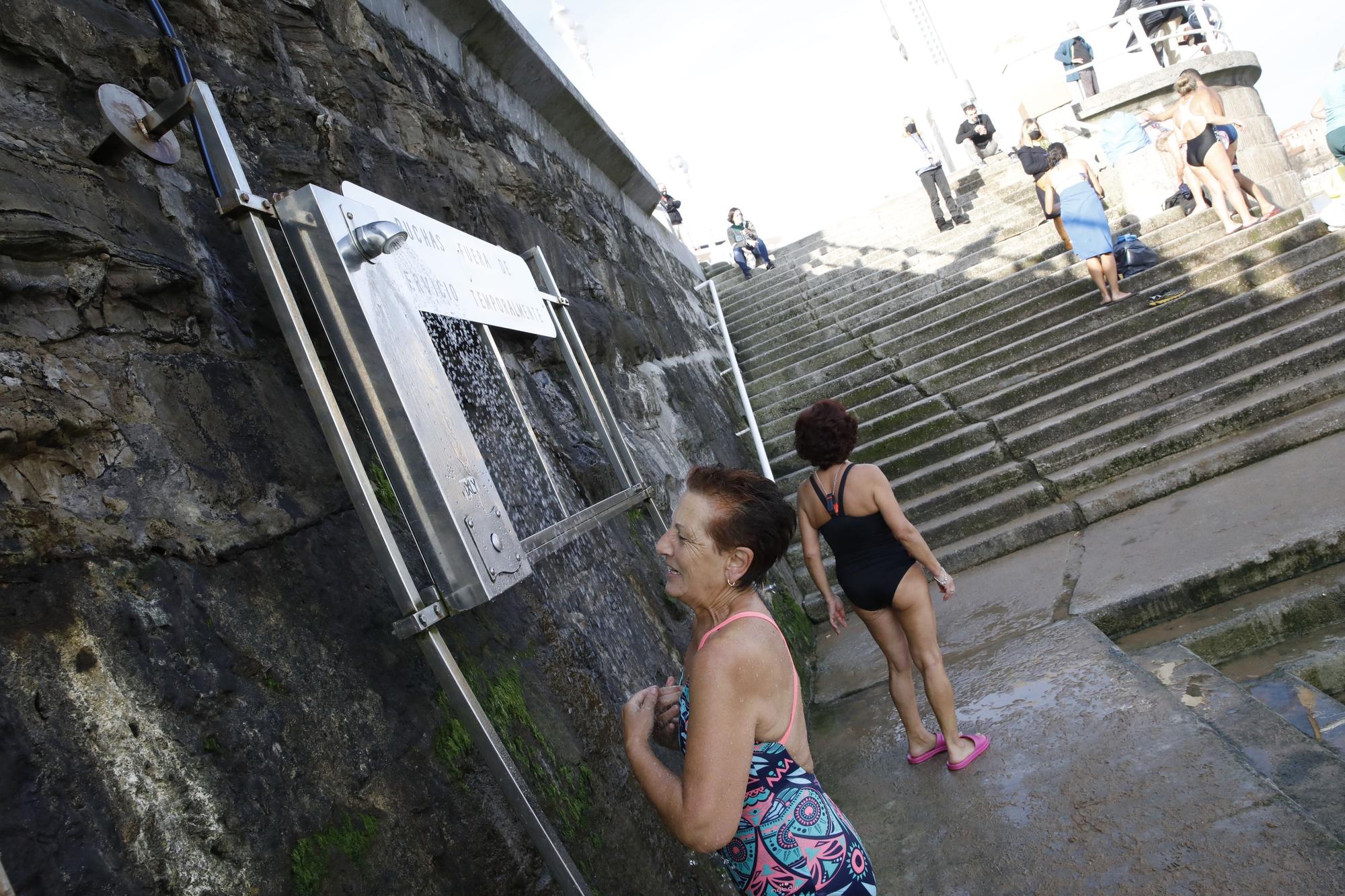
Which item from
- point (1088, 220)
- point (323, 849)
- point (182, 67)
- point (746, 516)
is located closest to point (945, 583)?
point (746, 516)

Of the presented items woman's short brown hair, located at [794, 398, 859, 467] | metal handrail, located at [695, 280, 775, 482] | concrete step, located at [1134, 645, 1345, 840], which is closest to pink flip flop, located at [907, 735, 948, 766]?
concrete step, located at [1134, 645, 1345, 840]

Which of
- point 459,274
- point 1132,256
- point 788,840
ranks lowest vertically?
point 788,840

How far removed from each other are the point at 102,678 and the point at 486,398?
4.77ft

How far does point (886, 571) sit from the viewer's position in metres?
3.14

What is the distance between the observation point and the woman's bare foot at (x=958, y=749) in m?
3.03

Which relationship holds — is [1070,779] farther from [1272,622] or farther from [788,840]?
[788,840]

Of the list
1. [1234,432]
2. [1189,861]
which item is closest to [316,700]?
[1189,861]

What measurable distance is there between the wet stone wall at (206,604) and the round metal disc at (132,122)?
2.7 inches

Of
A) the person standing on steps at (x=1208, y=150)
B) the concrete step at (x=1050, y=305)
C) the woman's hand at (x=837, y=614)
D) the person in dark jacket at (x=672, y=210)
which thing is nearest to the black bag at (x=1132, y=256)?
the concrete step at (x=1050, y=305)

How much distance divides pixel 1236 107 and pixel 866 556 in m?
9.16

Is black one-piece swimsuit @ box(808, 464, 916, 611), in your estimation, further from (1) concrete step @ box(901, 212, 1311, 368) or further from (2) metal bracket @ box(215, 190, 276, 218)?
(1) concrete step @ box(901, 212, 1311, 368)

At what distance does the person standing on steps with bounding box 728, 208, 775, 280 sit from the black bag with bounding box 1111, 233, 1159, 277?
575cm

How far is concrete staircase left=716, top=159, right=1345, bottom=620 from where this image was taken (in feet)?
17.7

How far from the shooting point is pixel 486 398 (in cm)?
264
